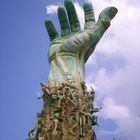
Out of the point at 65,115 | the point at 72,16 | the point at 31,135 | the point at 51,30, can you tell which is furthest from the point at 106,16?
the point at 31,135

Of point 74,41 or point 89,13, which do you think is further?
point 89,13

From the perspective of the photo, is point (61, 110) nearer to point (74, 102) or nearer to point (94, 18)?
point (74, 102)

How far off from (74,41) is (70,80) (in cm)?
151

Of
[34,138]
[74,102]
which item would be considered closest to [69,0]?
[74,102]

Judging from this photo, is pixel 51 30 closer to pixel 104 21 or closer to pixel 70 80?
pixel 104 21

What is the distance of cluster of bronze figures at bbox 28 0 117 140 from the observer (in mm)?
13820

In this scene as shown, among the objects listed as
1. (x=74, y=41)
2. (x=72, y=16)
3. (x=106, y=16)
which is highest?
(x=72, y=16)

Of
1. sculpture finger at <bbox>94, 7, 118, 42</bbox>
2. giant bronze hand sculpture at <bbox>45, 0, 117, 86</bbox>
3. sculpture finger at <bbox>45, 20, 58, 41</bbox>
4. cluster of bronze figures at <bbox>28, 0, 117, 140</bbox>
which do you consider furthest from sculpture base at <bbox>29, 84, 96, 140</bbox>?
sculpture finger at <bbox>45, 20, 58, 41</bbox>

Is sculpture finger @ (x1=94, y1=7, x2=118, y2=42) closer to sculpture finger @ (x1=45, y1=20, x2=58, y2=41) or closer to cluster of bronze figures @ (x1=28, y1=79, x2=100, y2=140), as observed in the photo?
sculpture finger @ (x1=45, y1=20, x2=58, y2=41)

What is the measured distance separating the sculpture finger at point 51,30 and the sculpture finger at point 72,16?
0.77 meters

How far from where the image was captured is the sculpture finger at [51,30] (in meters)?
16.5

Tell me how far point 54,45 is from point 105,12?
2177 millimetres

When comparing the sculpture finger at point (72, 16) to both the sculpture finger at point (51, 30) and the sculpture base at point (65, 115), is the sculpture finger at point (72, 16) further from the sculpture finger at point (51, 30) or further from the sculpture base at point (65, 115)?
the sculpture base at point (65, 115)

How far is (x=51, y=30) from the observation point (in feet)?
54.3
